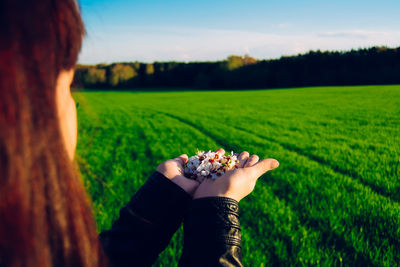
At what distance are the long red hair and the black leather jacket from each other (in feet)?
1.82

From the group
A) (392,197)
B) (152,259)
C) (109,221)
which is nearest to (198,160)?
(152,259)

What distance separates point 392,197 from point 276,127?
25.2 feet

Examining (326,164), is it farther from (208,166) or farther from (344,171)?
(208,166)

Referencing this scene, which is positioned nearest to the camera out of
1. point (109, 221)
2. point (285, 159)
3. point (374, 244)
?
point (374, 244)

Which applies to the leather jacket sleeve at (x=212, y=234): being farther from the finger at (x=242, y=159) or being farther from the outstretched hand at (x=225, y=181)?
the finger at (x=242, y=159)

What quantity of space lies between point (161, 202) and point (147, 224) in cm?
14

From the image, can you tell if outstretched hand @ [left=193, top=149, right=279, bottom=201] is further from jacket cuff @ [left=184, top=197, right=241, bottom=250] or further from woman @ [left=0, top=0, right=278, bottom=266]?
woman @ [left=0, top=0, right=278, bottom=266]

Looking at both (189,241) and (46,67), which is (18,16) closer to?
(46,67)

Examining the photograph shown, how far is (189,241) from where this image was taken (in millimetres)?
1201

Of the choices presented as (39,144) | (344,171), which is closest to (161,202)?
(39,144)

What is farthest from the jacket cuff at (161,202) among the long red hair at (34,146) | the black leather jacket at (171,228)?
the long red hair at (34,146)

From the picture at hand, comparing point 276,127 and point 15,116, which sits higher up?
point 15,116

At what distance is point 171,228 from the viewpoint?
1.57 meters

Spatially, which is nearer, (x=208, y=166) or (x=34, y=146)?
(x=34, y=146)
